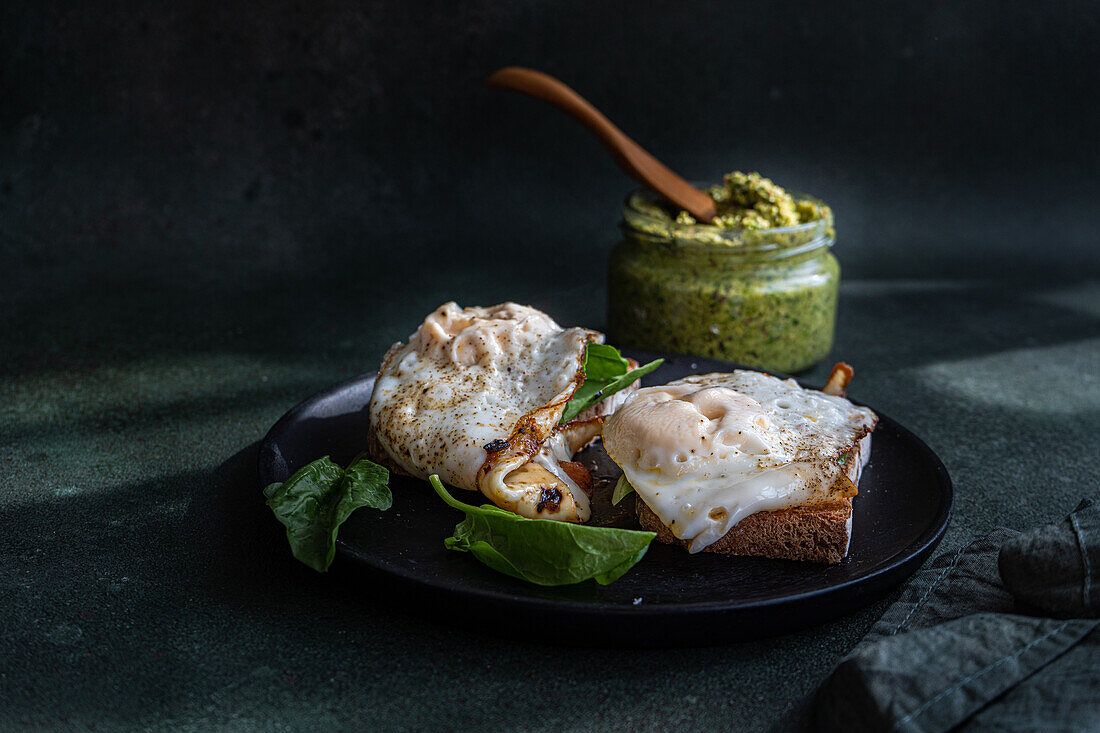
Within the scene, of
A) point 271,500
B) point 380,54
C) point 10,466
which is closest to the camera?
point 271,500

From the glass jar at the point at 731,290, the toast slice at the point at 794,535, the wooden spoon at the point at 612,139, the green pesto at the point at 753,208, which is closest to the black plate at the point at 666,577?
the toast slice at the point at 794,535

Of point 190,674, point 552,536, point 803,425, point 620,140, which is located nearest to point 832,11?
point 620,140

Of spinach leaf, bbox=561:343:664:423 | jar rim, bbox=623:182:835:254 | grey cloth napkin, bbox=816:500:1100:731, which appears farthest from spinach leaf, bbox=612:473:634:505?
jar rim, bbox=623:182:835:254

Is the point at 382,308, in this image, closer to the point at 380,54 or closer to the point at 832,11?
the point at 380,54

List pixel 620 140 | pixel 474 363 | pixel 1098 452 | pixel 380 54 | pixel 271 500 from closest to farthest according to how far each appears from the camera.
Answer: pixel 271 500 < pixel 474 363 < pixel 1098 452 < pixel 620 140 < pixel 380 54

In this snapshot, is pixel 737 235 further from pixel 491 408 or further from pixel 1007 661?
pixel 1007 661

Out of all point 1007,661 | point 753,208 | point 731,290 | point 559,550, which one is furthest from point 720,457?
point 753,208

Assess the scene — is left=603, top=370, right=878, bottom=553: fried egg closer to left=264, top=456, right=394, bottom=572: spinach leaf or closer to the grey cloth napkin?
the grey cloth napkin
